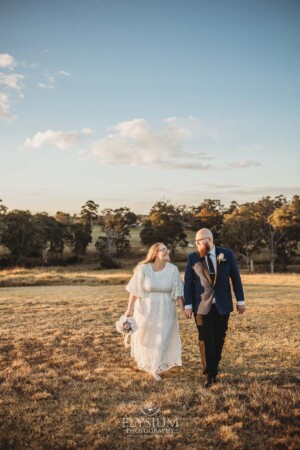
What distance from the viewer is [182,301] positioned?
21.6 feet

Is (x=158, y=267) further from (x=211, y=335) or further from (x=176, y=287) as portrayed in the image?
(x=211, y=335)

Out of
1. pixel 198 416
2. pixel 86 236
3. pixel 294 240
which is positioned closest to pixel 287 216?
pixel 294 240

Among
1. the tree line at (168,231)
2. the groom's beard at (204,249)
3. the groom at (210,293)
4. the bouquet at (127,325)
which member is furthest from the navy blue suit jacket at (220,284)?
the tree line at (168,231)

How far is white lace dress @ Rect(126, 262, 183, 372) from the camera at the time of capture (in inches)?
260

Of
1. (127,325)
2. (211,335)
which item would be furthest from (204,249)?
(127,325)

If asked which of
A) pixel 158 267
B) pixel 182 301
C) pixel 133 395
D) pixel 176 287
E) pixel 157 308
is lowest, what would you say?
pixel 133 395

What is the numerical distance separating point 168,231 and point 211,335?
6185 cm

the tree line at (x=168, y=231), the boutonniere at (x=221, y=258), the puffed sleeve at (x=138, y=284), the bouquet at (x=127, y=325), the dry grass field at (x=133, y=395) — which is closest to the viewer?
the dry grass field at (x=133, y=395)

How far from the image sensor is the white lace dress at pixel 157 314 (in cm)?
661

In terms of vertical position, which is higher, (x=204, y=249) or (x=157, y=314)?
(x=204, y=249)

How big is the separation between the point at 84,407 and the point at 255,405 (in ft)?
8.05

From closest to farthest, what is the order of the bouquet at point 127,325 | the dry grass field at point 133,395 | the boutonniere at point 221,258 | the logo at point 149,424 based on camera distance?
the dry grass field at point 133,395, the logo at point 149,424, the boutonniere at point 221,258, the bouquet at point 127,325

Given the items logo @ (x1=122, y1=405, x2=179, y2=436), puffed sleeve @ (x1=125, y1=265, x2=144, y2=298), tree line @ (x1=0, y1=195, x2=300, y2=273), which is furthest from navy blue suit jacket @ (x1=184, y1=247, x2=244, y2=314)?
tree line @ (x1=0, y1=195, x2=300, y2=273)

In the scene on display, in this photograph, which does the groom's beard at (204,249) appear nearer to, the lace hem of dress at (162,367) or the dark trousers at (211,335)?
the dark trousers at (211,335)
